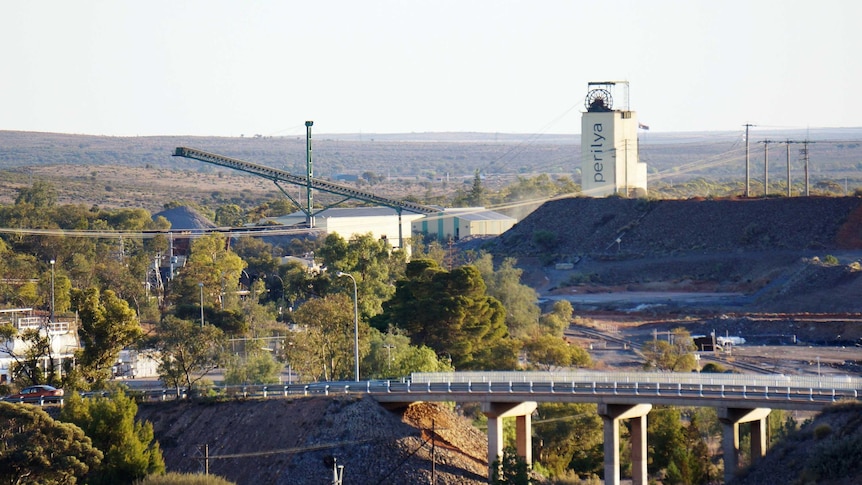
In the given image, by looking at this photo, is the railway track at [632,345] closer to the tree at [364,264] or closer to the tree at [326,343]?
the tree at [364,264]

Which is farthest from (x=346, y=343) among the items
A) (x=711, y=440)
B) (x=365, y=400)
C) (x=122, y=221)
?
(x=122, y=221)

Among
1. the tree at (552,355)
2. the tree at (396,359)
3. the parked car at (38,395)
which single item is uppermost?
the tree at (396,359)

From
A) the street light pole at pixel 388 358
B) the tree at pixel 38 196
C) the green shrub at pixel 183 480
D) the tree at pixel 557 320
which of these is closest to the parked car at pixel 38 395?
the green shrub at pixel 183 480

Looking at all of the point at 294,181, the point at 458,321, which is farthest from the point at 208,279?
the point at 294,181

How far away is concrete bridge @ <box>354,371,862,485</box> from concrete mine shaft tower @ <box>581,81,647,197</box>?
81371 mm

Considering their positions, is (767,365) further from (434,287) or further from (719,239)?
(719,239)

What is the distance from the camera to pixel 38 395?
56.1 meters

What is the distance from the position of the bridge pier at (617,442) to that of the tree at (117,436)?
47.3ft

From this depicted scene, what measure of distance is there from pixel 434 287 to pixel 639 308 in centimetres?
3171

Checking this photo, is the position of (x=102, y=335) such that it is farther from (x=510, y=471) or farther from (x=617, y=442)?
(x=617, y=442)

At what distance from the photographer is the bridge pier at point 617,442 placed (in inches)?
1945

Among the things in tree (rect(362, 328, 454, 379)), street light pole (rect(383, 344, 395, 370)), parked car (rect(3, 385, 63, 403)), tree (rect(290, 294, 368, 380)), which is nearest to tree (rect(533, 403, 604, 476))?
tree (rect(362, 328, 454, 379))

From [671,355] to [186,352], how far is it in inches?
907

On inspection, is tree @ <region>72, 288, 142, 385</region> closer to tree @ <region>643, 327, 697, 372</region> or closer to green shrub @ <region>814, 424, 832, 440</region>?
tree @ <region>643, 327, 697, 372</region>
